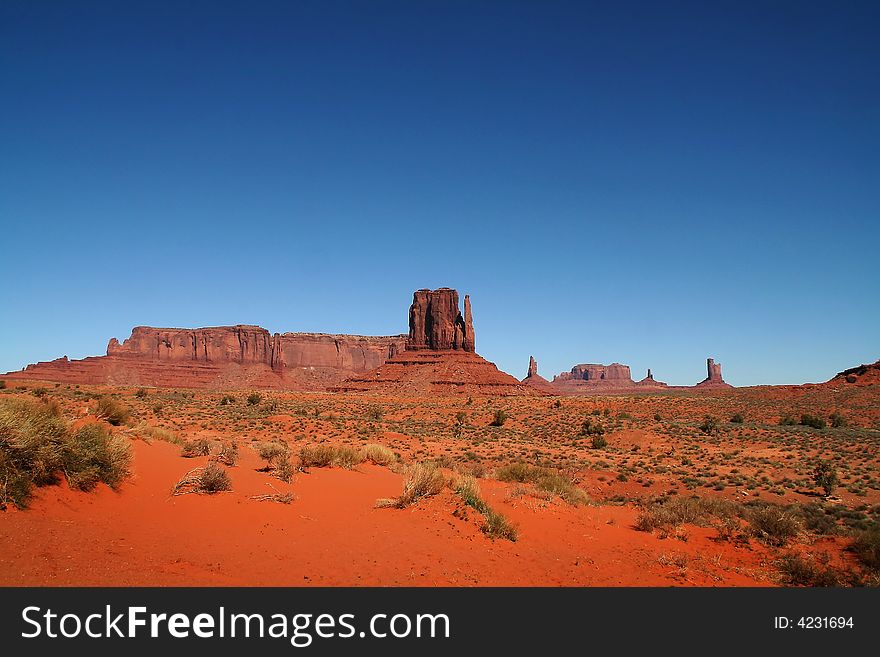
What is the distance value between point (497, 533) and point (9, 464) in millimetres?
7610

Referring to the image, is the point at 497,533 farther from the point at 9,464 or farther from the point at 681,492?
the point at 681,492

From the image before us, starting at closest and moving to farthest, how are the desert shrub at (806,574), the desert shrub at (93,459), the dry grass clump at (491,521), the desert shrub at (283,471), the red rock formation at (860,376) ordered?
the desert shrub at (806,574) < the desert shrub at (93,459) < the dry grass clump at (491,521) < the desert shrub at (283,471) < the red rock formation at (860,376)

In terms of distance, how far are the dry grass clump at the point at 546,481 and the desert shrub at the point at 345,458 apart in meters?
4.58

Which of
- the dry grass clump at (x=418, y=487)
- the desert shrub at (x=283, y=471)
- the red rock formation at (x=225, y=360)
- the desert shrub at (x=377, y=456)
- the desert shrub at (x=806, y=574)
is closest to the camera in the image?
the desert shrub at (x=806, y=574)

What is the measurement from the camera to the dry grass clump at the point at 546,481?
13994mm

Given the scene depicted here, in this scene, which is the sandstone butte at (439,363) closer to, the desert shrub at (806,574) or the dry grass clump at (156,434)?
the dry grass clump at (156,434)

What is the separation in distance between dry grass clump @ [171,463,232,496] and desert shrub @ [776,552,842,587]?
987 centimetres

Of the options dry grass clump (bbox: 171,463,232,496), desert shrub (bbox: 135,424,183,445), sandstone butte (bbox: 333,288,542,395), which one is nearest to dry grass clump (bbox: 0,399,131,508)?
dry grass clump (bbox: 171,463,232,496)

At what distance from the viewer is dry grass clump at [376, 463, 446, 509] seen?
1062 cm

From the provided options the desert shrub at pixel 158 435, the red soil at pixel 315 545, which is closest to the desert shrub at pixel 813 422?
the red soil at pixel 315 545

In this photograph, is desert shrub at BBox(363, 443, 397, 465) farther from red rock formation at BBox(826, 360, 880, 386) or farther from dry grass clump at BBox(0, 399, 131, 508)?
red rock formation at BBox(826, 360, 880, 386)

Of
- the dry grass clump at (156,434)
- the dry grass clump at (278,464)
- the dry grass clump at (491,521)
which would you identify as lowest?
the dry grass clump at (491,521)

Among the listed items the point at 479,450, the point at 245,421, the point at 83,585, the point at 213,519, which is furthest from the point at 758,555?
the point at 245,421

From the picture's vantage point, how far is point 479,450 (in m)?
28.7
